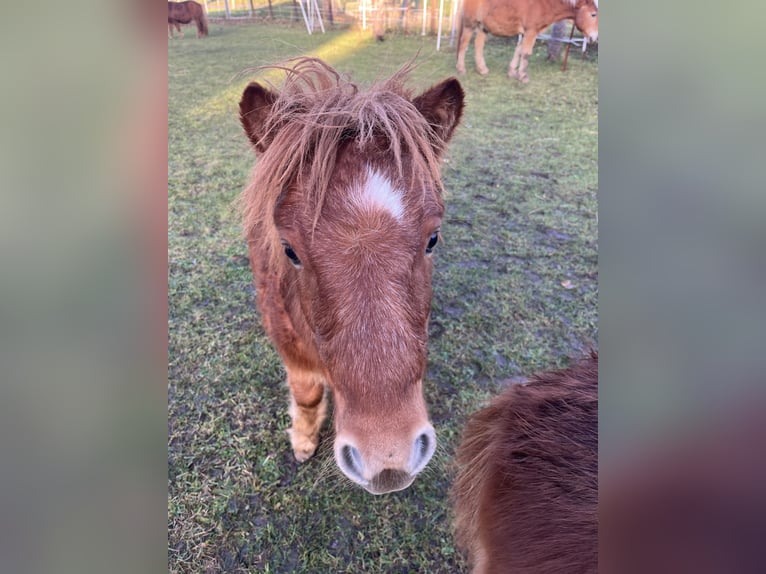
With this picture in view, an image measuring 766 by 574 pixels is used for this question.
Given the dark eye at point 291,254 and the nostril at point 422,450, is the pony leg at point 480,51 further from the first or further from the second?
the nostril at point 422,450

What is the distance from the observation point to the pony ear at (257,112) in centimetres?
126

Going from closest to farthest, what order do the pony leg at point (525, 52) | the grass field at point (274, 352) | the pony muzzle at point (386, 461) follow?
1. the pony muzzle at point (386, 461)
2. the grass field at point (274, 352)
3. the pony leg at point (525, 52)

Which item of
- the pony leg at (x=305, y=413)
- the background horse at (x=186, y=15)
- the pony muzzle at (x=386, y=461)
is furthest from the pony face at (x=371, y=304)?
the pony leg at (x=305, y=413)

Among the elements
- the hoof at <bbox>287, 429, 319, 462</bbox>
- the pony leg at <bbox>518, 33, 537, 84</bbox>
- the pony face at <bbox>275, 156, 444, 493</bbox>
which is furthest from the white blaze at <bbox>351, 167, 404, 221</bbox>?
the hoof at <bbox>287, 429, 319, 462</bbox>

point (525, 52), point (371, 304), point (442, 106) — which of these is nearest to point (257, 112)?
point (442, 106)

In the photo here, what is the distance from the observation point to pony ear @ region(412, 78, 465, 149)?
136 cm

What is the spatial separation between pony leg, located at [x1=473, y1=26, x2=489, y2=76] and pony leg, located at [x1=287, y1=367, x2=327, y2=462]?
1.43 metres

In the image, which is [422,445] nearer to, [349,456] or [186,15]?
[349,456]
